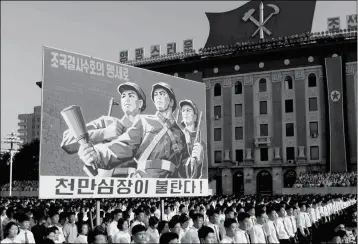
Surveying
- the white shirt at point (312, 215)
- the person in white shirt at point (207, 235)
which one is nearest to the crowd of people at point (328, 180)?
the white shirt at point (312, 215)

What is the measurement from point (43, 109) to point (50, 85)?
2.00ft

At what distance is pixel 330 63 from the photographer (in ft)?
141

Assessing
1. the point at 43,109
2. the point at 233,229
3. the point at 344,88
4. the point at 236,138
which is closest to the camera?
the point at 233,229

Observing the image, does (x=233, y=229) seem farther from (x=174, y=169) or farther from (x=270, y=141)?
(x=270, y=141)

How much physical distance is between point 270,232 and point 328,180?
28699mm

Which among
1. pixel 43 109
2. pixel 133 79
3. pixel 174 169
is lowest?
pixel 174 169

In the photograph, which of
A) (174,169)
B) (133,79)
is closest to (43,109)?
(133,79)

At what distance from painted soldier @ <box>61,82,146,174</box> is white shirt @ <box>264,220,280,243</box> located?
4.19 meters

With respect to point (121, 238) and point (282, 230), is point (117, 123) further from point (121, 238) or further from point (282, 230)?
point (282, 230)

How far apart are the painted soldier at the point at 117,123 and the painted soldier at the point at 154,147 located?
153mm

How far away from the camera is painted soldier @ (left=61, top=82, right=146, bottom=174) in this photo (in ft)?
38.9

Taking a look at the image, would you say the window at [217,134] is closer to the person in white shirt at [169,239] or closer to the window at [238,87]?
the window at [238,87]

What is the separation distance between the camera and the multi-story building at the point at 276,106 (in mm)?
42594

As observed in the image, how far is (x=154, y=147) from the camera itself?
14.2 m
